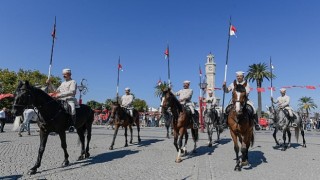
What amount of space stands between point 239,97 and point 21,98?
242 inches

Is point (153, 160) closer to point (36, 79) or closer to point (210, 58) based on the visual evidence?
point (36, 79)

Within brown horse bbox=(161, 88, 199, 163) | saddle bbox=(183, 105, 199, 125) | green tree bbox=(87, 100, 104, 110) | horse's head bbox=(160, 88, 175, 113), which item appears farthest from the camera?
green tree bbox=(87, 100, 104, 110)

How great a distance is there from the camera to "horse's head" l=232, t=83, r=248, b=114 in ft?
31.2

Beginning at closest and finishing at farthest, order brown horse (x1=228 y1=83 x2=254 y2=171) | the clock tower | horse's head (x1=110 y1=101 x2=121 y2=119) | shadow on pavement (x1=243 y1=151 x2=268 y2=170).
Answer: brown horse (x1=228 y1=83 x2=254 y2=171) → shadow on pavement (x1=243 y1=151 x2=268 y2=170) → horse's head (x1=110 y1=101 x2=121 y2=119) → the clock tower

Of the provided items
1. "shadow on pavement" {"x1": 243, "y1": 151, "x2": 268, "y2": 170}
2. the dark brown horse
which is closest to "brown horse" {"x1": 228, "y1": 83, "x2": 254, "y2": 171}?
"shadow on pavement" {"x1": 243, "y1": 151, "x2": 268, "y2": 170}

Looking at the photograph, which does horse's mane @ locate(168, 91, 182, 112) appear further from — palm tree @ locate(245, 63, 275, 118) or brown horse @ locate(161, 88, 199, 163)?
palm tree @ locate(245, 63, 275, 118)

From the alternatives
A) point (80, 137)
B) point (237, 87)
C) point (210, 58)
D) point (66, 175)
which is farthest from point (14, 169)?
point (210, 58)

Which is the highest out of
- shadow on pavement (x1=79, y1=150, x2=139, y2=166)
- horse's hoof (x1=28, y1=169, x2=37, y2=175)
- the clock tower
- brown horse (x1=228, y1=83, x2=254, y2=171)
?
the clock tower

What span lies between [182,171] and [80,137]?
458cm

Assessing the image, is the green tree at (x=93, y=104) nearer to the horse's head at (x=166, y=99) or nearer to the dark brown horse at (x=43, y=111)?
the horse's head at (x=166, y=99)

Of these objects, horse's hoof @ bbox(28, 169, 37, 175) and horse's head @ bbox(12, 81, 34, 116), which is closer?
horse's hoof @ bbox(28, 169, 37, 175)

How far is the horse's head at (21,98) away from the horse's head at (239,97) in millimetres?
5875

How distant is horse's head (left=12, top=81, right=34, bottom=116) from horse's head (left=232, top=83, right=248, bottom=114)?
19.3ft

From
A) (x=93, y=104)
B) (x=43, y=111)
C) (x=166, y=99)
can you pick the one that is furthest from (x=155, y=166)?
(x=93, y=104)
